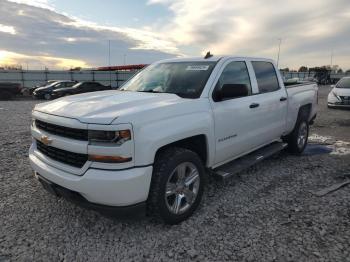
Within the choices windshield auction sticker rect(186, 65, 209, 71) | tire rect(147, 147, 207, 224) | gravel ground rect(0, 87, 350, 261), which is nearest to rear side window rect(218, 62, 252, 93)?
windshield auction sticker rect(186, 65, 209, 71)

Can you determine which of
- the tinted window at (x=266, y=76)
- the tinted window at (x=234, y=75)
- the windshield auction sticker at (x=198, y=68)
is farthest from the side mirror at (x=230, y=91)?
the tinted window at (x=266, y=76)

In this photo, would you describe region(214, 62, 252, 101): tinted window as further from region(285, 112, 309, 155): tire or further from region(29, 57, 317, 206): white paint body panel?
region(285, 112, 309, 155): tire

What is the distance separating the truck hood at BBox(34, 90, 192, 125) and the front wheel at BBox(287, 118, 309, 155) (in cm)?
329

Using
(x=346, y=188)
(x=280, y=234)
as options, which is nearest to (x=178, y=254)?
(x=280, y=234)

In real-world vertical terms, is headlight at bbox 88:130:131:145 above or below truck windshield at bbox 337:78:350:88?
below

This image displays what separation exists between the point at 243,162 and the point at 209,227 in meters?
1.41

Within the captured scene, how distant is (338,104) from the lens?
14.6 m

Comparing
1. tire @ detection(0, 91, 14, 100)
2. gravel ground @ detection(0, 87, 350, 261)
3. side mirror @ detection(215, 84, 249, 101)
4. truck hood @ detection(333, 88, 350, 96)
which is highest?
side mirror @ detection(215, 84, 249, 101)

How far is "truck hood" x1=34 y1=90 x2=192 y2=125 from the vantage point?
10.1 ft

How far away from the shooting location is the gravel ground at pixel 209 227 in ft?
10.1

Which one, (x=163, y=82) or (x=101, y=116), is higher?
(x=163, y=82)

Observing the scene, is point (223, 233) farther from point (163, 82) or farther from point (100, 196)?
point (163, 82)

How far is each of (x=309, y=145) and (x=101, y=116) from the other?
19.3ft

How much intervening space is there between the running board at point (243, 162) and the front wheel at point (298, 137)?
601 millimetres
